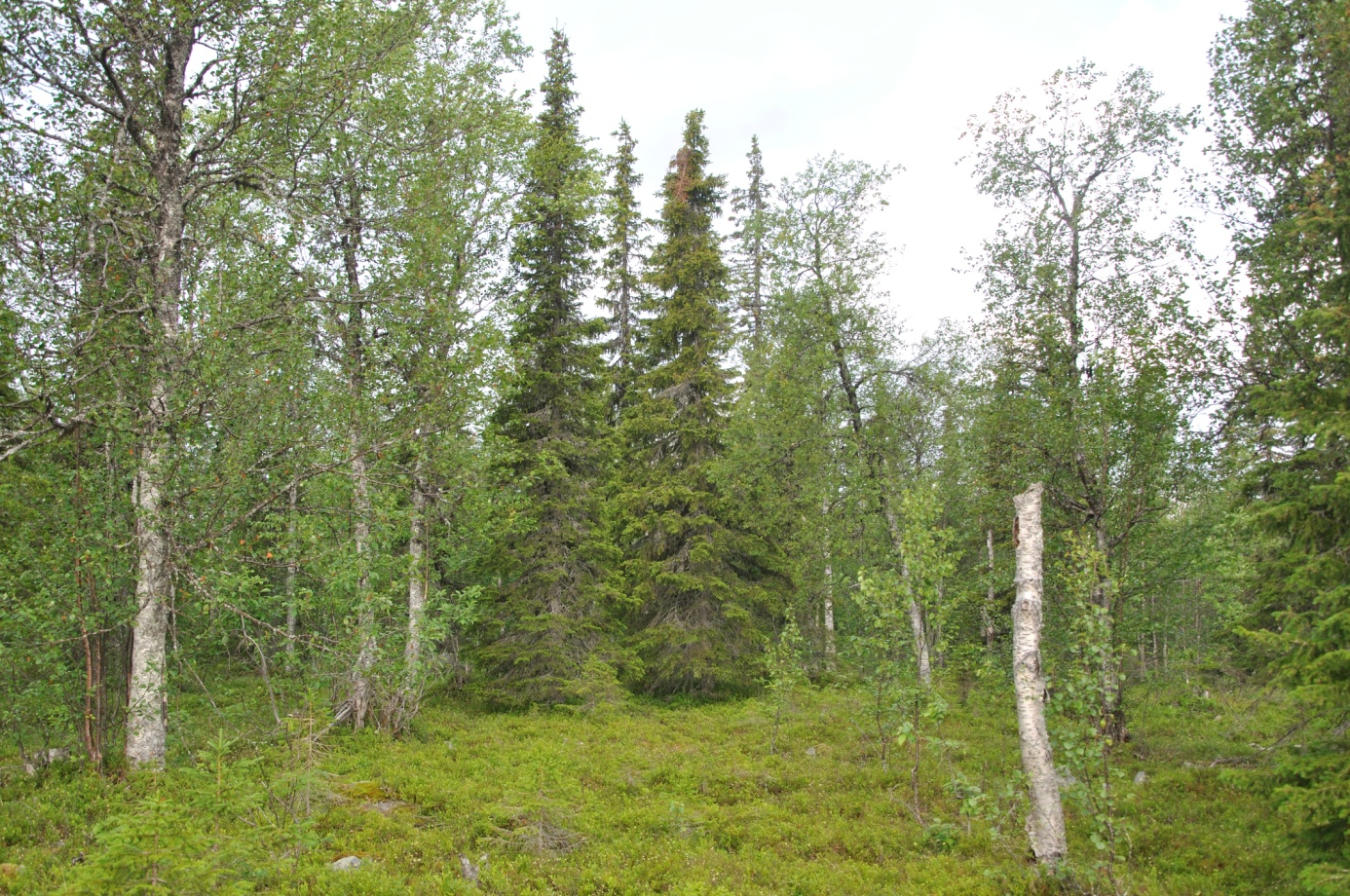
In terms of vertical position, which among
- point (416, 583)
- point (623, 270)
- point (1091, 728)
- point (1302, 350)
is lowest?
point (1091, 728)

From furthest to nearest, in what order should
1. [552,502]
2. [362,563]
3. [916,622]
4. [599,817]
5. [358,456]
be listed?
[552,502], [916,622], [362,563], [599,817], [358,456]

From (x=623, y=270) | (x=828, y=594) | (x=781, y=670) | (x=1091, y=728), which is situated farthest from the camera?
(x=623, y=270)

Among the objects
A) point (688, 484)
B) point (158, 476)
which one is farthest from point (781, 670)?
point (158, 476)

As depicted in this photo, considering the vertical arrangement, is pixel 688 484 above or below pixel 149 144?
below

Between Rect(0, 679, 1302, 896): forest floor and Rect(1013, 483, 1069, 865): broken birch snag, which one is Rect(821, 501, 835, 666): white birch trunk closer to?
Rect(0, 679, 1302, 896): forest floor

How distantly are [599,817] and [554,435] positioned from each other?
390 inches

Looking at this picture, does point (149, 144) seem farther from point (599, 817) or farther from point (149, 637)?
point (599, 817)

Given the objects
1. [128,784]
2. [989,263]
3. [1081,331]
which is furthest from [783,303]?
[128,784]

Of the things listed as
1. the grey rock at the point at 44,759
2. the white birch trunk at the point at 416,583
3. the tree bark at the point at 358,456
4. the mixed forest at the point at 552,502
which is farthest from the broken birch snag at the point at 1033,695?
the grey rock at the point at 44,759

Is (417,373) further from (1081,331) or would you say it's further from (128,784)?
(1081,331)

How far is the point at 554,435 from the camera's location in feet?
58.7

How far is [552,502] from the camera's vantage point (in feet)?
56.5

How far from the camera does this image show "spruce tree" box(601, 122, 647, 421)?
25109mm

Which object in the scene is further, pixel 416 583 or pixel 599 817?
pixel 416 583
